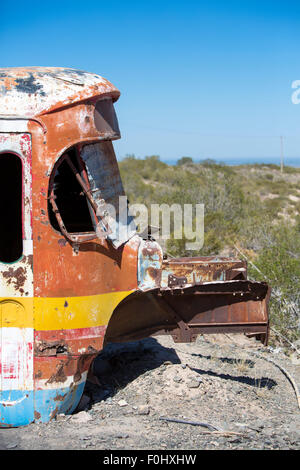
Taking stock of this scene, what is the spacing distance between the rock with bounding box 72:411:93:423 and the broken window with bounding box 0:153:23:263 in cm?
179

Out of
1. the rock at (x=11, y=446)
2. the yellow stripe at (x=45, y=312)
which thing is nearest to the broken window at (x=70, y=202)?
the yellow stripe at (x=45, y=312)

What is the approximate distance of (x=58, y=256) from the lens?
4.40m

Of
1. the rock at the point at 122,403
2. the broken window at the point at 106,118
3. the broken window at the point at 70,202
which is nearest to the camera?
the broken window at the point at 106,118

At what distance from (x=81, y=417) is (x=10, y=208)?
2.65 metres

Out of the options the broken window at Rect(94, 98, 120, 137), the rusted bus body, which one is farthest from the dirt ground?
the broken window at Rect(94, 98, 120, 137)

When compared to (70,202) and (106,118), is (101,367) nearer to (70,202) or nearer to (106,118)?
(70,202)

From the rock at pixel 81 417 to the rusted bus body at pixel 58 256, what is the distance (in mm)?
82

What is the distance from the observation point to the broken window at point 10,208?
5.60 meters

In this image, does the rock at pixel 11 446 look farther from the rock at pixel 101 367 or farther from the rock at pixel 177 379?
the rock at pixel 177 379

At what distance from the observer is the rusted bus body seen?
4.34m

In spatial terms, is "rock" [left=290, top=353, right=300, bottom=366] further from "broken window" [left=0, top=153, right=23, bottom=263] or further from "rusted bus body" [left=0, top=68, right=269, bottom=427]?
"broken window" [left=0, top=153, right=23, bottom=263]

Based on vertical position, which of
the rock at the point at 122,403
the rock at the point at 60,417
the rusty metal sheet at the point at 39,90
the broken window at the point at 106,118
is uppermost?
the rusty metal sheet at the point at 39,90

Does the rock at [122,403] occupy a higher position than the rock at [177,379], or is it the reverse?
the rock at [177,379]

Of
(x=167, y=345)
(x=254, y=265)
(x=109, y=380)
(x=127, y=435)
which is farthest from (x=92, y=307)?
(x=254, y=265)
